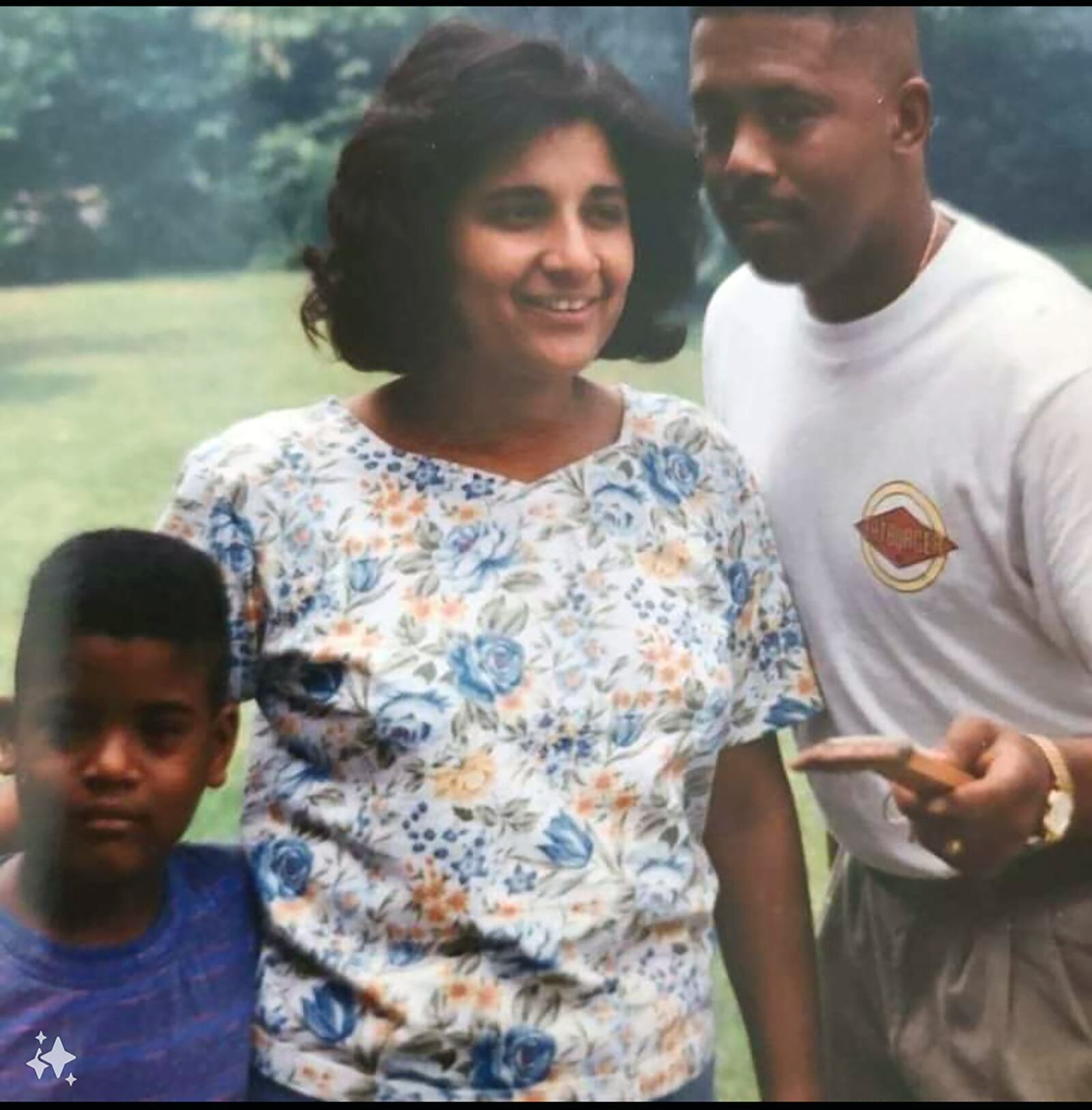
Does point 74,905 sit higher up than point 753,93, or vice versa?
point 753,93

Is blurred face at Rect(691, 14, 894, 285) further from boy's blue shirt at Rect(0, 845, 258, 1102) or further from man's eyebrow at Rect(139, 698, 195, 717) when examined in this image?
boy's blue shirt at Rect(0, 845, 258, 1102)

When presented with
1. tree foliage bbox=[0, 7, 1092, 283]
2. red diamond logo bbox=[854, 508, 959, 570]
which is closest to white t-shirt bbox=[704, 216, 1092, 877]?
red diamond logo bbox=[854, 508, 959, 570]

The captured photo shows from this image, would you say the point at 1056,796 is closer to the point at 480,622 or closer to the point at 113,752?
the point at 480,622

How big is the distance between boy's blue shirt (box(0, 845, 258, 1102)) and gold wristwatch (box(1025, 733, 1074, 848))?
789 millimetres

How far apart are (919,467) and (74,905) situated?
3.02 feet

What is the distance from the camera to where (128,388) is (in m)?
1.96

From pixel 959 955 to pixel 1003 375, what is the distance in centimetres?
62

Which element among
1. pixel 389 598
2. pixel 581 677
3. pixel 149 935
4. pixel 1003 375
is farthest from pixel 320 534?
pixel 1003 375

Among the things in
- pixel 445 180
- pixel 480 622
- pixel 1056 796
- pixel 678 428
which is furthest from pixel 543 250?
pixel 1056 796

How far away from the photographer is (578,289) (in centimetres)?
189

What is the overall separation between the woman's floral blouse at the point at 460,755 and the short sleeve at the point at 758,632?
0.05 meters

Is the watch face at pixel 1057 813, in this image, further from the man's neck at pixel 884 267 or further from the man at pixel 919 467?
the man's neck at pixel 884 267

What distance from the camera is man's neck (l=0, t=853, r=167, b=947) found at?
1897 millimetres

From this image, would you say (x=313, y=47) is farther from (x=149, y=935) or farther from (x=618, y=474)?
(x=149, y=935)
